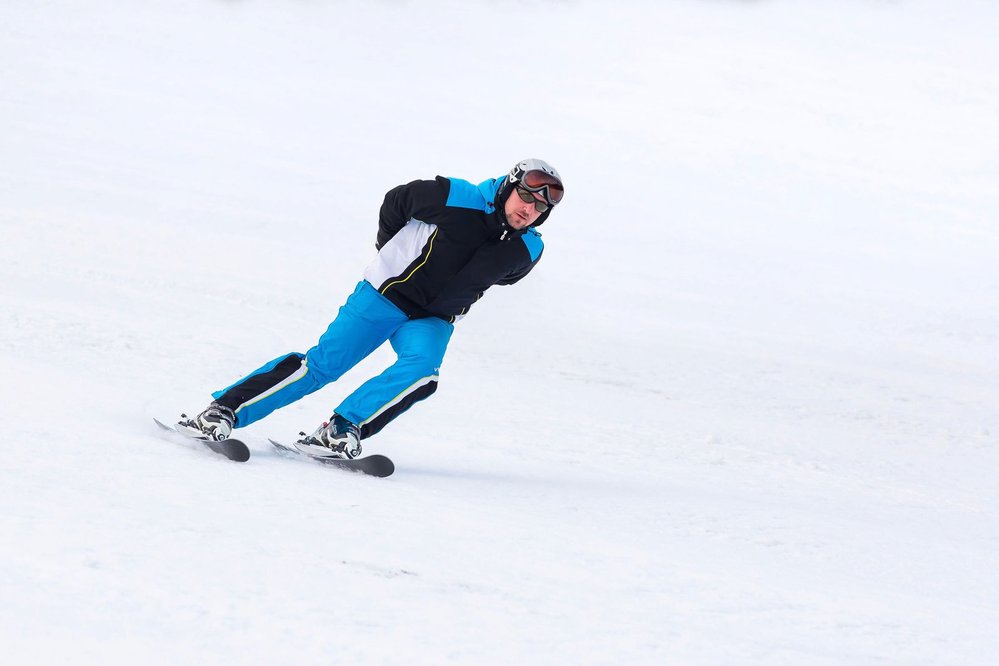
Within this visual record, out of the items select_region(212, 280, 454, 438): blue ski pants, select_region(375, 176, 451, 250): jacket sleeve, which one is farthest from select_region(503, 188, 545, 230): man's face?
select_region(212, 280, 454, 438): blue ski pants

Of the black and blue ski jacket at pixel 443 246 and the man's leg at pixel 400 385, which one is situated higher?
the black and blue ski jacket at pixel 443 246

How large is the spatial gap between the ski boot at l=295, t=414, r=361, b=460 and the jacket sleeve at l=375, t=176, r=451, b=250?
2.81 feet

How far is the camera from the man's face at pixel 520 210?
4.71 meters

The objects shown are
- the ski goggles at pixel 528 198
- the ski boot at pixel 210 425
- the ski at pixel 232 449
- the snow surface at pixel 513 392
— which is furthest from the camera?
the ski goggles at pixel 528 198

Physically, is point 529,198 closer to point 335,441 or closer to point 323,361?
point 323,361

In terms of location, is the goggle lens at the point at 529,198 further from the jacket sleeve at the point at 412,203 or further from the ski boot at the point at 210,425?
the ski boot at the point at 210,425

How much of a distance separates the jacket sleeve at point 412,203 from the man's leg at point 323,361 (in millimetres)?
286

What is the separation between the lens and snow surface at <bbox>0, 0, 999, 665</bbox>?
106 inches

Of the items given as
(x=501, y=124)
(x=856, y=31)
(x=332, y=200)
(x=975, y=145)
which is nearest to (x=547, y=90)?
(x=501, y=124)

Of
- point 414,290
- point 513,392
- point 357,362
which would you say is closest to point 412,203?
point 414,290

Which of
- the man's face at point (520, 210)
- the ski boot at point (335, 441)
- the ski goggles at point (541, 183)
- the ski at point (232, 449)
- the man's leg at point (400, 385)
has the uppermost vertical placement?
the ski goggles at point (541, 183)

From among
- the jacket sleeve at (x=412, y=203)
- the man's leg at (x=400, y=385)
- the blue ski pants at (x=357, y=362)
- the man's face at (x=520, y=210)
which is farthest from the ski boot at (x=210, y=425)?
the man's face at (x=520, y=210)

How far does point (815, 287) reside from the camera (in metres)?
15.9

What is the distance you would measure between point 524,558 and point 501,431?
3.18 meters
